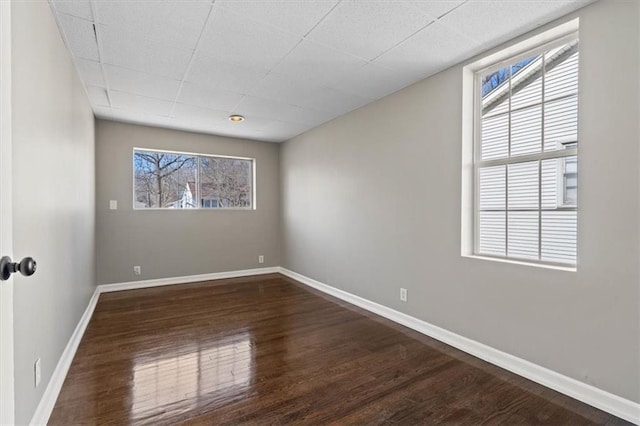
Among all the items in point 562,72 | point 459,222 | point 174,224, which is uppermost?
point 562,72

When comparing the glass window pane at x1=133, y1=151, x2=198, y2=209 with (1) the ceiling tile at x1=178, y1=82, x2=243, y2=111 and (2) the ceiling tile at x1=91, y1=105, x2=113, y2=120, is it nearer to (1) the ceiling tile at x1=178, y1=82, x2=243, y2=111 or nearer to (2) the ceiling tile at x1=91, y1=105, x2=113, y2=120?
(2) the ceiling tile at x1=91, y1=105, x2=113, y2=120

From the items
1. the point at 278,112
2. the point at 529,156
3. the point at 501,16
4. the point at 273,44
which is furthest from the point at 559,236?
the point at 278,112

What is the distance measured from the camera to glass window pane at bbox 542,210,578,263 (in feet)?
6.75

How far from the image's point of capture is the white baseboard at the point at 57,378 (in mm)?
1664

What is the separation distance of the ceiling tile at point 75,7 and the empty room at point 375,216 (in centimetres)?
2

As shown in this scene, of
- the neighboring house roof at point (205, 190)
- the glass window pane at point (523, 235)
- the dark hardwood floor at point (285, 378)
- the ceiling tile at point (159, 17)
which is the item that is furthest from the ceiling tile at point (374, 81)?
the neighboring house roof at point (205, 190)

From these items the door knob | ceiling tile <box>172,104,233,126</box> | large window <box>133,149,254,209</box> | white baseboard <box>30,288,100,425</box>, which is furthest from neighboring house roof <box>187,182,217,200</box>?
the door knob

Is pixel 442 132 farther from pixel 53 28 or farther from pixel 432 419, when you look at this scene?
pixel 53 28

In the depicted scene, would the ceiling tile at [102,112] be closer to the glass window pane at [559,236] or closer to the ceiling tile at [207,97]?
the ceiling tile at [207,97]

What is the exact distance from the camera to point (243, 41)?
2352 mm

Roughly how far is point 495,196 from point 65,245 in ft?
10.9

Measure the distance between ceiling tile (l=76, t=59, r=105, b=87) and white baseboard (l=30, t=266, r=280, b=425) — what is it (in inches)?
88.8

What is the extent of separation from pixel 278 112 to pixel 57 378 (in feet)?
10.7

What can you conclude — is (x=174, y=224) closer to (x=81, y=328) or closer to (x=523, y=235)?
(x=81, y=328)
